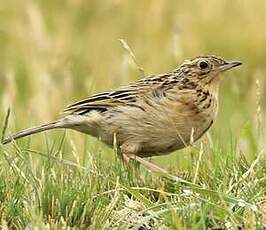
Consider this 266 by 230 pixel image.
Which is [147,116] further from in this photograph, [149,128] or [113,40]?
[113,40]

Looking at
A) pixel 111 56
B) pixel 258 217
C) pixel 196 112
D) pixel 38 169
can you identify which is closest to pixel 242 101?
pixel 111 56

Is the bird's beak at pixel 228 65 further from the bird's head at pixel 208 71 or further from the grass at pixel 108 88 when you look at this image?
the grass at pixel 108 88

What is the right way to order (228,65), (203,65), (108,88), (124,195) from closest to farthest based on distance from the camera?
(124,195) < (228,65) < (203,65) < (108,88)

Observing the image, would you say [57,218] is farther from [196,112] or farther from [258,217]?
[196,112]

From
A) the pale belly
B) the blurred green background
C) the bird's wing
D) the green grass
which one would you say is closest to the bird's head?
the bird's wing

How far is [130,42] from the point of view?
13328mm

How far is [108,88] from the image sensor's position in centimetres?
1147

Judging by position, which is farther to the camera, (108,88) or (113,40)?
(113,40)

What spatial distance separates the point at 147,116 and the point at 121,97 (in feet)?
0.75

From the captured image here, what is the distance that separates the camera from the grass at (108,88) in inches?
202

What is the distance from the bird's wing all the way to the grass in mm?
240

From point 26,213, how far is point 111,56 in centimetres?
828

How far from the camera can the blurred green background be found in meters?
11.7

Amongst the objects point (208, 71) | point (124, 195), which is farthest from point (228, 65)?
point (124, 195)
